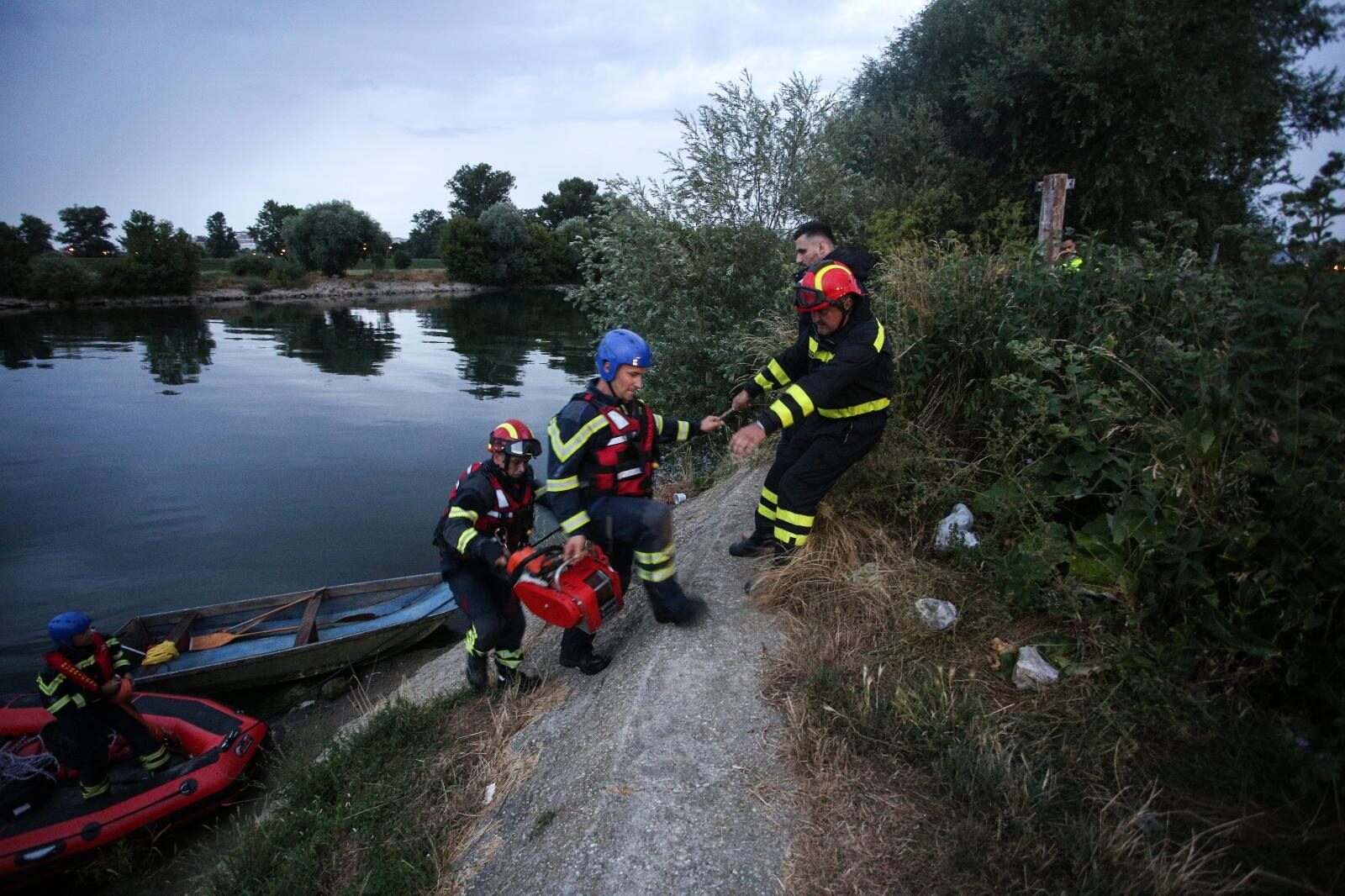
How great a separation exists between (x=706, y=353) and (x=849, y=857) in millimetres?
8412

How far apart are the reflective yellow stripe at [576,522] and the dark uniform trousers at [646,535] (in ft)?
0.29

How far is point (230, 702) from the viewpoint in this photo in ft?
28.9

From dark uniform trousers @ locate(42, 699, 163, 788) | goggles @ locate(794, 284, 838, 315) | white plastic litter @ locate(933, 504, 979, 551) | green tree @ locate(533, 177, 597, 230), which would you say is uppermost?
green tree @ locate(533, 177, 597, 230)

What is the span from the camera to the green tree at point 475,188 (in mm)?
97438

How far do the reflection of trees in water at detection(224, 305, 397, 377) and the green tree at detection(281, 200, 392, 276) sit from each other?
406 inches

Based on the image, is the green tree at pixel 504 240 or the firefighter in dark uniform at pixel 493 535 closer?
the firefighter in dark uniform at pixel 493 535

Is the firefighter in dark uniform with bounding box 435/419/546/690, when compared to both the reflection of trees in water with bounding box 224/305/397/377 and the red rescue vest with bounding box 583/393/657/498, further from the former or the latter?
the reflection of trees in water with bounding box 224/305/397/377

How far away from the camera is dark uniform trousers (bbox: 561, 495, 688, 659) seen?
4.05 m

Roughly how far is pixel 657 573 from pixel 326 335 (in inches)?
1695

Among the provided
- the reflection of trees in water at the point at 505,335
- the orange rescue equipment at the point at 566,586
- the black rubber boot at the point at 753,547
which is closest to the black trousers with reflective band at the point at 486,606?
the orange rescue equipment at the point at 566,586

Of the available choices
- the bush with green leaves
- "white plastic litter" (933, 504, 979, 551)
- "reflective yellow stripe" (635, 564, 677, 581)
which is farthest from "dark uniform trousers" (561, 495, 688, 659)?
"white plastic litter" (933, 504, 979, 551)

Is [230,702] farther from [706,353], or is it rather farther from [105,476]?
[105,476]

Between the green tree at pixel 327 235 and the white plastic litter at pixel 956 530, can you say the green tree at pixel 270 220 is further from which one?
the white plastic litter at pixel 956 530

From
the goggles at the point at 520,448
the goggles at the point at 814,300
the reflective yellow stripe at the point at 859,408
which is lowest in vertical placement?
the goggles at the point at 520,448
